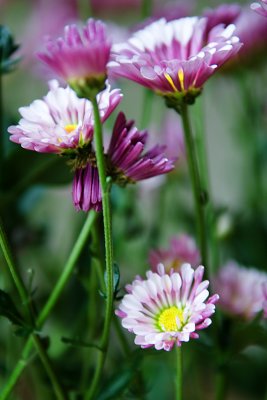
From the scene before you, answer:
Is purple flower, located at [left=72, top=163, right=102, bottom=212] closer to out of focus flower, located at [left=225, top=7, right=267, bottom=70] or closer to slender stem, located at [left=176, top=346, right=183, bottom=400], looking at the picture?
slender stem, located at [left=176, top=346, right=183, bottom=400]

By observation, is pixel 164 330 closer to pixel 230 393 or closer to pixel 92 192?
pixel 92 192

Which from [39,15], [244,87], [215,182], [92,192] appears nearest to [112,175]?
[92,192]

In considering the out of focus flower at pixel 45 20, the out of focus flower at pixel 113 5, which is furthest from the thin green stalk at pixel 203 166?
the out of focus flower at pixel 113 5

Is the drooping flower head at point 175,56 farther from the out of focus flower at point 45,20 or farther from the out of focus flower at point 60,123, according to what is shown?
the out of focus flower at point 45,20

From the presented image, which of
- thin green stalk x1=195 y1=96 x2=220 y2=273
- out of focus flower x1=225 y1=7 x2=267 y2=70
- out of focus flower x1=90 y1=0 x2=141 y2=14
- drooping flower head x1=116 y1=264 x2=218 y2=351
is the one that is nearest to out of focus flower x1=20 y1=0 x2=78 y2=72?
out of focus flower x1=90 y1=0 x2=141 y2=14

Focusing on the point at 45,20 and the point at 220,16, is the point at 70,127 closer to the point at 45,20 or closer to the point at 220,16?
the point at 220,16

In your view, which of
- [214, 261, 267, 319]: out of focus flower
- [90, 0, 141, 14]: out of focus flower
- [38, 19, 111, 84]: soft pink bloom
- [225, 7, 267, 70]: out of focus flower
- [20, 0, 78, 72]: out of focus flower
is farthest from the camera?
[90, 0, 141, 14]: out of focus flower
